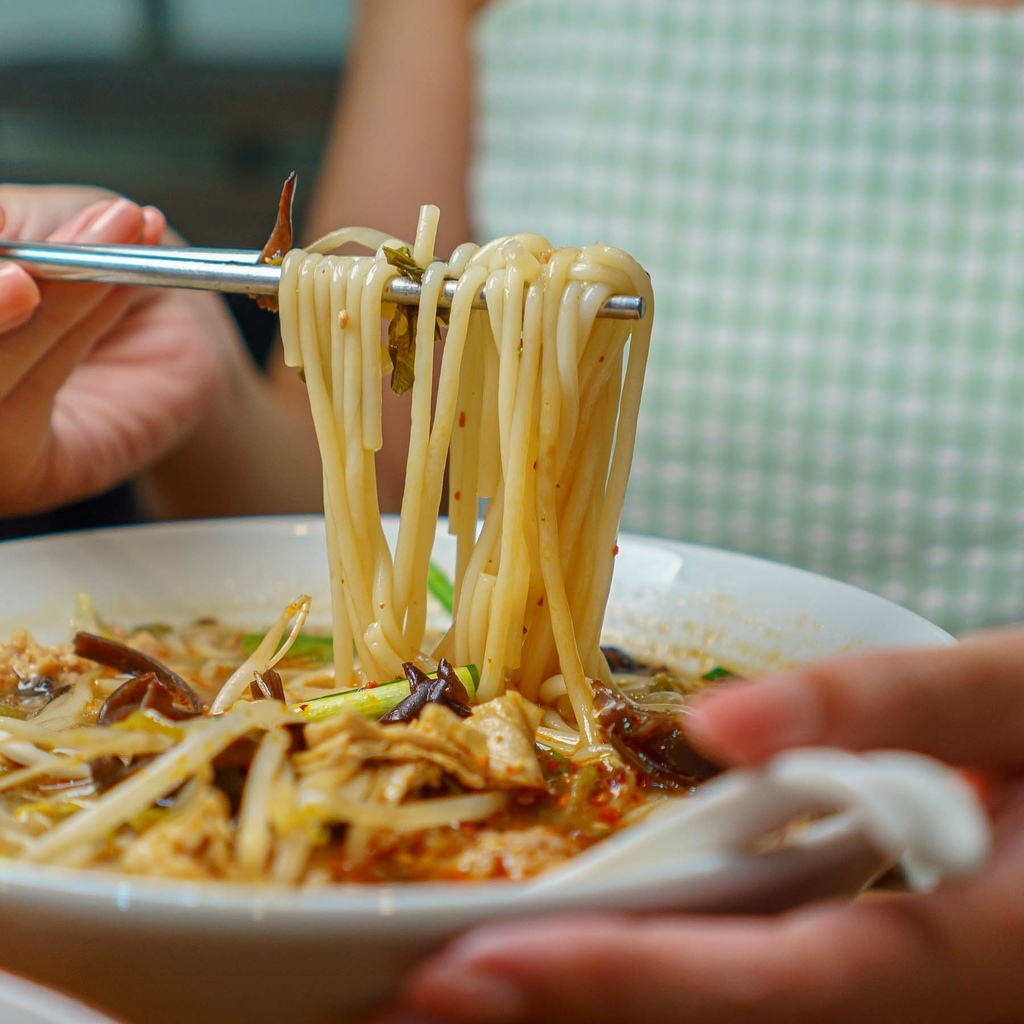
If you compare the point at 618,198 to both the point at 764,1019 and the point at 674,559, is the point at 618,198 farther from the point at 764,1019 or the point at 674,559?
the point at 764,1019

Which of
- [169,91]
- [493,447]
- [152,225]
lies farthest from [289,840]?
[169,91]

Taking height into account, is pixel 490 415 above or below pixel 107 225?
below

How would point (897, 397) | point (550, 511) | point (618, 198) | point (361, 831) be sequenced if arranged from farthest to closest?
1. point (618, 198)
2. point (897, 397)
3. point (550, 511)
4. point (361, 831)

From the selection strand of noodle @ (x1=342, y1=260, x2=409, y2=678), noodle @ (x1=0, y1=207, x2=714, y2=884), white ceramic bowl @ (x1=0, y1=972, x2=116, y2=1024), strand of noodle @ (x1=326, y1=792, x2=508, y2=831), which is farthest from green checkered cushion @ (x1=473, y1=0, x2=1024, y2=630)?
white ceramic bowl @ (x1=0, y1=972, x2=116, y2=1024)

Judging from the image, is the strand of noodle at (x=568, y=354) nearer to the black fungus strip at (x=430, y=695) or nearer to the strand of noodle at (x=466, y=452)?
the strand of noodle at (x=466, y=452)

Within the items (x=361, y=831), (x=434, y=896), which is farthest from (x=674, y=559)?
(x=434, y=896)

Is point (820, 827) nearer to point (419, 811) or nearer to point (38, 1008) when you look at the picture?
point (419, 811)

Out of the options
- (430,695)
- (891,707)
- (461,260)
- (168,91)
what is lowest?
(430,695)
